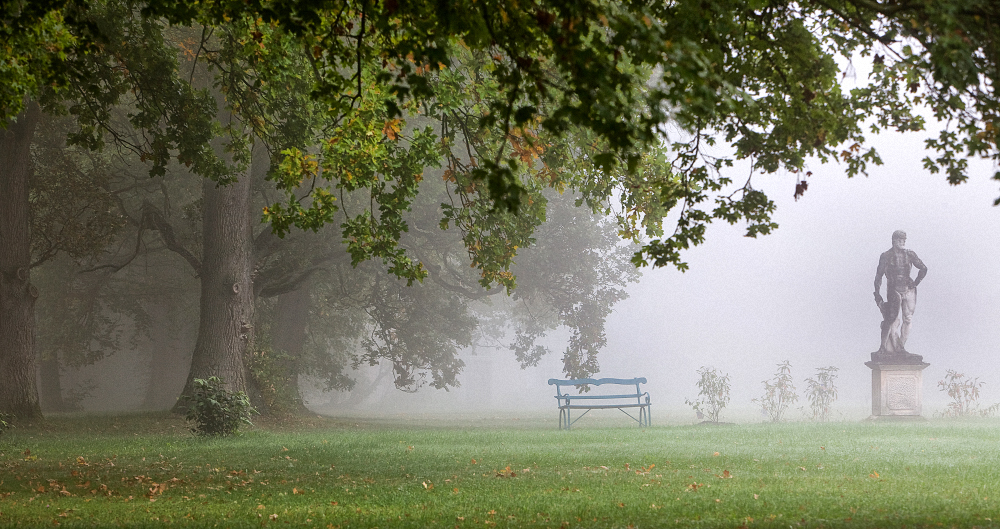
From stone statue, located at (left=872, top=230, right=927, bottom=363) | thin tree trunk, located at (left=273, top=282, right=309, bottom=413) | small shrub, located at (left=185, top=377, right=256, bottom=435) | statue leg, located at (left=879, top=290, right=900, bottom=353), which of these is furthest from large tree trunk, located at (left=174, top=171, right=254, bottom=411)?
statue leg, located at (left=879, top=290, right=900, bottom=353)

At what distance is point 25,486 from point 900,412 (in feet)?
57.2

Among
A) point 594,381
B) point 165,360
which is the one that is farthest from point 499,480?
point 165,360

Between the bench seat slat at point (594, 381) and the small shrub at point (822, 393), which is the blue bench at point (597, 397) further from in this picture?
the small shrub at point (822, 393)

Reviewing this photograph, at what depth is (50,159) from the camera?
1703 centimetres

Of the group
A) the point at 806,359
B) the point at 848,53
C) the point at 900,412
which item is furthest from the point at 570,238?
the point at 806,359

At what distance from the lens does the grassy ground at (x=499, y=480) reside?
590 cm

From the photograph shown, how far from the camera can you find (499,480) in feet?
26.3

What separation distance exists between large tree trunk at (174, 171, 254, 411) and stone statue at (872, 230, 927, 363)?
14394mm

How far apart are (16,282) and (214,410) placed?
500cm

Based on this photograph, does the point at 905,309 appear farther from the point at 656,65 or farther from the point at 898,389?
the point at 656,65

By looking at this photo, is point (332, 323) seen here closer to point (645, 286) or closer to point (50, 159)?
point (50, 159)

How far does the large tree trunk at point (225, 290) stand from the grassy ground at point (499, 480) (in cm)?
198

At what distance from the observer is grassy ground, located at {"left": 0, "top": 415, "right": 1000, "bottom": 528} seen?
590 cm

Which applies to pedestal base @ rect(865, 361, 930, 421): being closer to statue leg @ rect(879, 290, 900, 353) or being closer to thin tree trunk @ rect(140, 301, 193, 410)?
statue leg @ rect(879, 290, 900, 353)
